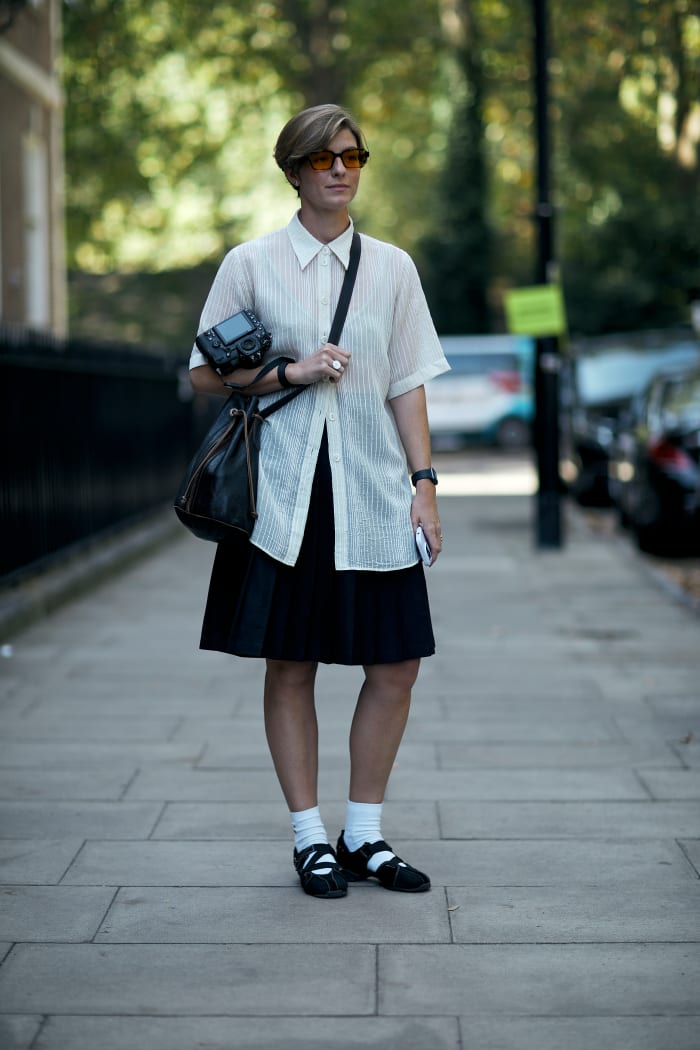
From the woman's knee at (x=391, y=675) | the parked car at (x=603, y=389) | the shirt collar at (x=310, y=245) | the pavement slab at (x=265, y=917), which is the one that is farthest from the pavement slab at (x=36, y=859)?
the parked car at (x=603, y=389)

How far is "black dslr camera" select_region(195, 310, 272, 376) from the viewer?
3971 mm

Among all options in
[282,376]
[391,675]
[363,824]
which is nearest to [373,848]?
[363,824]

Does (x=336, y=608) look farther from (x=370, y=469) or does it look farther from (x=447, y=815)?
(x=447, y=815)

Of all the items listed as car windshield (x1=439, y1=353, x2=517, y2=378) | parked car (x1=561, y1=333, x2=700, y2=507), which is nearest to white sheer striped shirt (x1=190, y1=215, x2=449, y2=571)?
parked car (x1=561, y1=333, x2=700, y2=507)

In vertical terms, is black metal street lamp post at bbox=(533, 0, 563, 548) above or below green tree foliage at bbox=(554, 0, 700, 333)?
below

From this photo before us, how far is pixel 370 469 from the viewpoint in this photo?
407cm

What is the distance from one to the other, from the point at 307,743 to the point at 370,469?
2.41ft

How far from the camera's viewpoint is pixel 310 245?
4066 millimetres

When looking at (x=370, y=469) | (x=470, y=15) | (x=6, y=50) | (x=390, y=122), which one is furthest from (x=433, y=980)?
(x=390, y=122)

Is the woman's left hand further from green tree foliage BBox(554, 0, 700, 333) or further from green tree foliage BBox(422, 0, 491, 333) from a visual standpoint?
green tree foliage BBox(422, 0, 491, 333)

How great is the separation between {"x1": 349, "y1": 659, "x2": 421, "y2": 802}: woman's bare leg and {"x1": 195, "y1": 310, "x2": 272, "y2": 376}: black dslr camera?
2.78ft

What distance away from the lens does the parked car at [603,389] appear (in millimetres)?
18453

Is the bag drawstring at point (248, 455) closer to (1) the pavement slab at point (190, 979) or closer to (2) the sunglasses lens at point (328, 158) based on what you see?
(2) the sunglasses lens at point (328, 158)

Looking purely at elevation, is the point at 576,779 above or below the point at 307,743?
below
